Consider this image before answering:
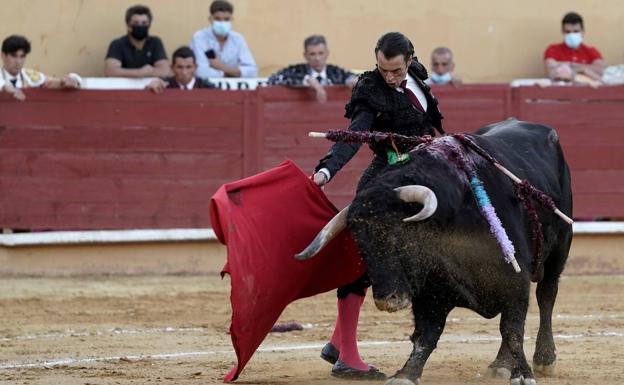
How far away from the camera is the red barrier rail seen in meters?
8.75

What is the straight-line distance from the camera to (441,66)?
31.2ft

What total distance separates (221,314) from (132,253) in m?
1.75

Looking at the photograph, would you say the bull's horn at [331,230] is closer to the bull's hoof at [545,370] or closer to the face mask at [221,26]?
the bull's hoof at [545,370]

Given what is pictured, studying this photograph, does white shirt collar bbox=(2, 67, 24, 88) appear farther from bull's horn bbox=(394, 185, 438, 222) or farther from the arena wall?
bull's horn bbox=(394, 185, 438, 222)

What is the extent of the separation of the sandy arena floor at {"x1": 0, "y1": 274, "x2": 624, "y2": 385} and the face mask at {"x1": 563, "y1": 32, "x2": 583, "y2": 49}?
6.05 ft

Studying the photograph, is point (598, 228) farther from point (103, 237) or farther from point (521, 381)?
point (521, 381)

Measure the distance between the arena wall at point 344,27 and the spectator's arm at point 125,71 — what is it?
0.47m

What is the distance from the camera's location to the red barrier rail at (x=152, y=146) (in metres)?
8.75

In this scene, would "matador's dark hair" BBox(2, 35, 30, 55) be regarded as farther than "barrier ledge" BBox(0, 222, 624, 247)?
No

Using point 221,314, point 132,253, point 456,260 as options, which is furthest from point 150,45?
point 456,260

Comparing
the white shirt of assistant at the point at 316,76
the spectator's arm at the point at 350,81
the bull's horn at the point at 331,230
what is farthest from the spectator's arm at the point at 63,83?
the bull's horn at the point at 331,230

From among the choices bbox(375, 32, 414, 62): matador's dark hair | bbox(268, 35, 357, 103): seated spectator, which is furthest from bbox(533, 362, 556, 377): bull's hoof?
bbox(268, 35, 357, 103): seated spectator

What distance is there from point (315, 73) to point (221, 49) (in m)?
0.66

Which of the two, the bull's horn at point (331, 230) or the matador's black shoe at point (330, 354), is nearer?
the bull's horn at point (331, 230)
